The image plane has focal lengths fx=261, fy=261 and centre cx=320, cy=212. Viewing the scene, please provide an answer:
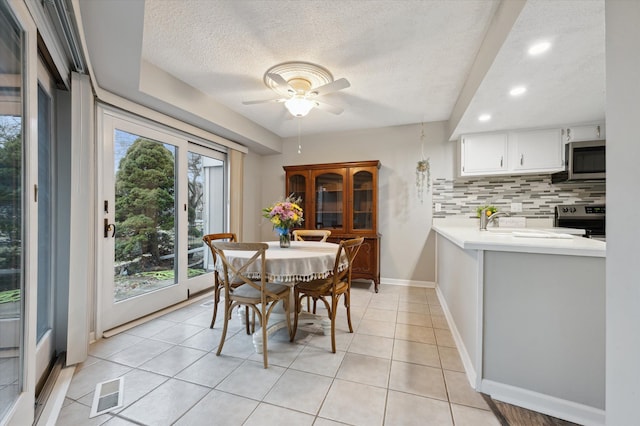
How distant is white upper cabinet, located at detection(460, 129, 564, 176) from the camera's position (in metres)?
2.93

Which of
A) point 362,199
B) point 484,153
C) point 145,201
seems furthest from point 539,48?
point 145,201

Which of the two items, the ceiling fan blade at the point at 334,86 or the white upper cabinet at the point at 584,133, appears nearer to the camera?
the ceiling fan blade at the point at 334,86

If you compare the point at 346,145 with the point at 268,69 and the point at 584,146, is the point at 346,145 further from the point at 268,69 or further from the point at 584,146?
the point at 584,146

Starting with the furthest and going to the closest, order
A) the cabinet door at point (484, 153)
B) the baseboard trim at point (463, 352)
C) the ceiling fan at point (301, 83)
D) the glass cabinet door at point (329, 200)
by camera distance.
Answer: the glass cabinet door at point (329, 200), the cabinet door at point (484, 153), the ceiling fan at point (301, 83), the baseboard trim at point (463, 352)

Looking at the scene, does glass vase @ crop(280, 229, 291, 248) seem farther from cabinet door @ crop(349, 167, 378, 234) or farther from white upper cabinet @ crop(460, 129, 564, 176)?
white upper cabinet @ crop(460, 129, 564, 176)

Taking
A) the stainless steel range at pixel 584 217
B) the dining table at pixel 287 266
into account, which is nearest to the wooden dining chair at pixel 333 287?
the dining table at pixel 287 266

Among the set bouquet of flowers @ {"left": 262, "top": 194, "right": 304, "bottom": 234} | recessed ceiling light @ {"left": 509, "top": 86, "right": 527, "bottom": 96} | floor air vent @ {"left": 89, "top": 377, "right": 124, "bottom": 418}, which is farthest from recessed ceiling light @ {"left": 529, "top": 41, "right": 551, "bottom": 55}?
floor air vent @ {"left": 89, "top": 377, "right": 124, "bottom": 418}

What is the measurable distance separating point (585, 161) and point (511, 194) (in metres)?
0.74

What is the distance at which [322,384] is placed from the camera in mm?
1594

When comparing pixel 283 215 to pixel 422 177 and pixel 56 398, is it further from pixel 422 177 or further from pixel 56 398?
pixel 422 177

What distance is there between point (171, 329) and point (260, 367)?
1076 mm

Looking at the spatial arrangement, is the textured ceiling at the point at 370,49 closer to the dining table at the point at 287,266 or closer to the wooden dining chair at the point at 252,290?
the wooden dining chair at the point at 252,290

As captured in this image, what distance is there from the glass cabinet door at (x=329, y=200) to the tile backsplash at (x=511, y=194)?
1.31m

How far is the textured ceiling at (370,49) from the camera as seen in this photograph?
1.45 meters
